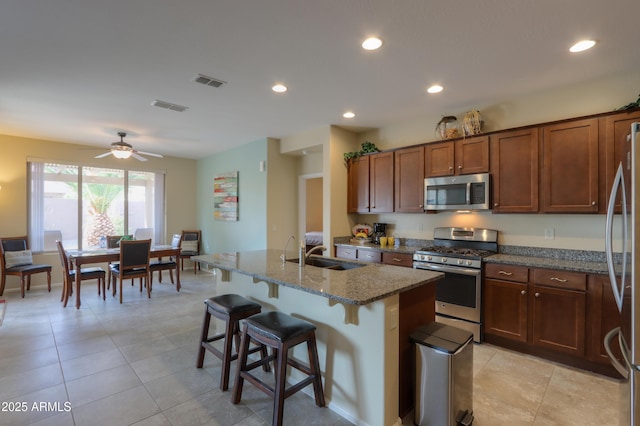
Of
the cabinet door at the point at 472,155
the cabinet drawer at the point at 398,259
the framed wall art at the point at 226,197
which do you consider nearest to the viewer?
the cabinet door at the point at 472,155

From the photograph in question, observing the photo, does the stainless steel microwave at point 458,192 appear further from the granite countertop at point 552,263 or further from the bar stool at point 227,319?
the bar stool at point 227,319

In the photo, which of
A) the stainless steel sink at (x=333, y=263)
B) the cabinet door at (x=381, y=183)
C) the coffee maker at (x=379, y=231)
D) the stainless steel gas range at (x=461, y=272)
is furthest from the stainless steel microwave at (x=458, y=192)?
the stainless steel sink at (x=333, y=263)

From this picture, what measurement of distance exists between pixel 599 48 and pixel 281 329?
3.25 meters

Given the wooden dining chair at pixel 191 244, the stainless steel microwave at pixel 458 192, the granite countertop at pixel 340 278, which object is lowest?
the wooden dining chair at pixel 191 244

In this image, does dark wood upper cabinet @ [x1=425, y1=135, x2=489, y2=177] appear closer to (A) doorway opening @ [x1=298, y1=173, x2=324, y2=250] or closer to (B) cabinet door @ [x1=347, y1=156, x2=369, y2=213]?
(B) cabinet door @ [x1=347, y1=156, x2=369, y2=213]

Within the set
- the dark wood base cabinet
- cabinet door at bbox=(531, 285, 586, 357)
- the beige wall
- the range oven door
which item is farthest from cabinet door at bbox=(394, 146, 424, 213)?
the beige wall

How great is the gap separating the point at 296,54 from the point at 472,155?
233 centimetres

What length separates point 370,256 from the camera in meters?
4.28

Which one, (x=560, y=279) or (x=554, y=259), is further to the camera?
(x=554, y=259)

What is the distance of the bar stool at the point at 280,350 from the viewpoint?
190cm

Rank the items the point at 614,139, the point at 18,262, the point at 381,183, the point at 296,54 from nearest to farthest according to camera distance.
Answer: the point at 296,54 < the point at 614,139 < the point at 381,183 < the point at 18,262

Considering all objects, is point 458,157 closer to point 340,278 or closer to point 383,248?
point 383,248

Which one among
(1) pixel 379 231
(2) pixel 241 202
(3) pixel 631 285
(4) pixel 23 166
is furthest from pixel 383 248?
(4) pixel 23 166

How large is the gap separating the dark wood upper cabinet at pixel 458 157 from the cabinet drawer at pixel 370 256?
48.7 inches
